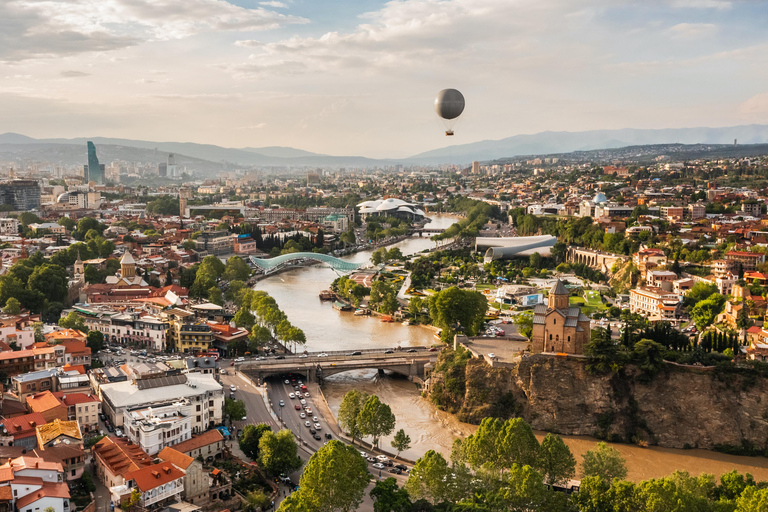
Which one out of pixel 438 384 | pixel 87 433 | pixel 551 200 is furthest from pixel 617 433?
pixel 551 200

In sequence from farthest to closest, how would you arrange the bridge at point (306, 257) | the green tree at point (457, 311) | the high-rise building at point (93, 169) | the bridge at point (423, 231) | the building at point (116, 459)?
the high-rise building at point (93, 169) < the bridge at point (423, 231) < the bridge at point (306, 257) < the green tree at point (457, 311) < the building at point (116, 459)

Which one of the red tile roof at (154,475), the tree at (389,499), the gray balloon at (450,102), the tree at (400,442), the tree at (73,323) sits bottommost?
the tree at (400,442)

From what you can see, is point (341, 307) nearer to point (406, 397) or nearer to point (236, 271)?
point (236, 271)

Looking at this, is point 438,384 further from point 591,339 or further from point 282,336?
point 282,336

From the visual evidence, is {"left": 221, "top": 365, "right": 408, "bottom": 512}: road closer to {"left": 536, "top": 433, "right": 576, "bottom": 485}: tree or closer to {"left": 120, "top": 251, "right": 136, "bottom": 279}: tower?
{"left": 536, "top": 433, "right": 576, "bottom": 485}: tree

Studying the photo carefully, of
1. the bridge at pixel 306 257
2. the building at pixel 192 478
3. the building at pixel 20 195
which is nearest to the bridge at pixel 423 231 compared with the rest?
the bridge at pixel 306 257

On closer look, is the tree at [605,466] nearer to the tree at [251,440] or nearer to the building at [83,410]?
the tree at [251,440]

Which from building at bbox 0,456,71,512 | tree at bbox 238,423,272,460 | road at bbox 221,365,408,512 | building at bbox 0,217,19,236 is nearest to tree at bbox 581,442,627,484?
road at bbox 221,365,408,512
